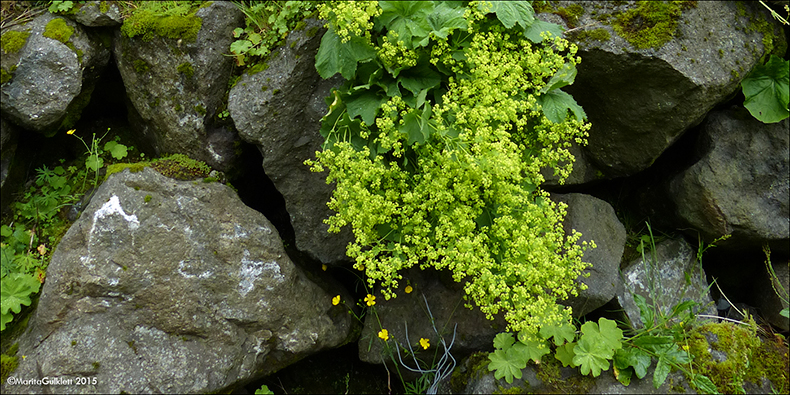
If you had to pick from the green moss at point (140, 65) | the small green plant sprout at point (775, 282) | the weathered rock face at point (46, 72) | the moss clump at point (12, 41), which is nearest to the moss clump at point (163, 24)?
the green moss at point (140, 65)

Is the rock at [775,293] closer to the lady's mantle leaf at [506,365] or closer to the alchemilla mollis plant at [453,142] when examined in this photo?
the alchemilla mollis plant at [453,142]

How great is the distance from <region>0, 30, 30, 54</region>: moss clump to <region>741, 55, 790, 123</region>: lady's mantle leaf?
18.5 ft

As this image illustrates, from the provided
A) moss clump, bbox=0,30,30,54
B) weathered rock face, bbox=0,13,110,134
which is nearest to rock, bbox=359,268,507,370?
weathered rock face, bbox=0,13,110,134

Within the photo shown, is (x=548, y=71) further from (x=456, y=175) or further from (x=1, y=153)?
(x=1, y=153)

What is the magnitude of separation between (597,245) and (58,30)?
15.2 feet

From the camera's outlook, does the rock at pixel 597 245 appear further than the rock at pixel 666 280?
No

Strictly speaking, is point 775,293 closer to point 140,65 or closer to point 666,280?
point 666,280

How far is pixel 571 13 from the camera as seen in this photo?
12.7 ft

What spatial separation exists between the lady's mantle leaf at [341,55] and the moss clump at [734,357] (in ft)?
10.1

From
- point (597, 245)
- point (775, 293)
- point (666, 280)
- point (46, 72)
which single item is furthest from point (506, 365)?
point (46, 72)

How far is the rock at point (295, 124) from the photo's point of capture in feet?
12.9

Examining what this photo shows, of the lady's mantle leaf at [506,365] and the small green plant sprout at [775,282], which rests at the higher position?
the small green plant sprout at [775,282]

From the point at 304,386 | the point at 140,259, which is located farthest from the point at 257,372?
the point at 140,259

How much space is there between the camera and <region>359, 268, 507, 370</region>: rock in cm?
397
